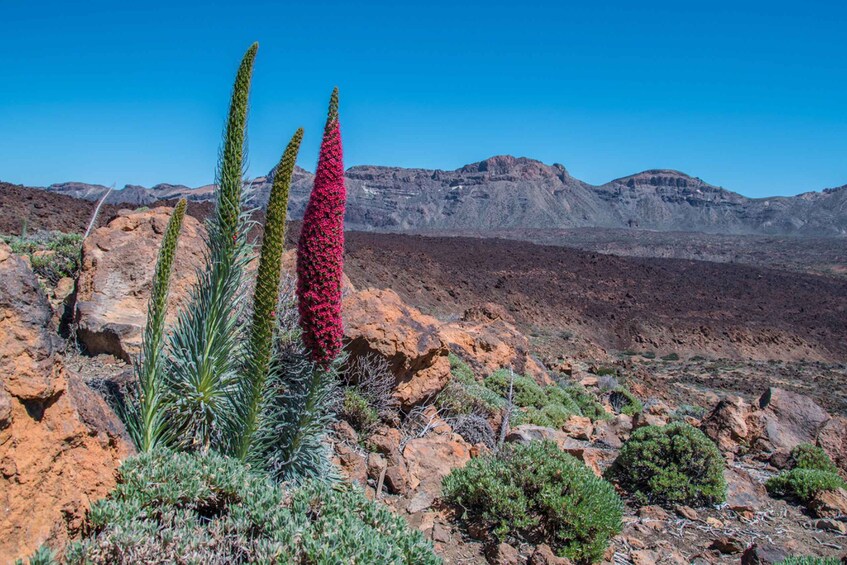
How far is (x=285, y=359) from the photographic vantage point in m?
4.12

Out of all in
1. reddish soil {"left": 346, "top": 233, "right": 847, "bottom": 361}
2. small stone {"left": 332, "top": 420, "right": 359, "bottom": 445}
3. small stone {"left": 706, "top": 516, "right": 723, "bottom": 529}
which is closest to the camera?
small stone {"left": 332, "top": 420, "right": 359, "bottom": 445}

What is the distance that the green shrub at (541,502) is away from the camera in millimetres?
3885

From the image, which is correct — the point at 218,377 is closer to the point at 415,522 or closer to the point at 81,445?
the point at 81,445

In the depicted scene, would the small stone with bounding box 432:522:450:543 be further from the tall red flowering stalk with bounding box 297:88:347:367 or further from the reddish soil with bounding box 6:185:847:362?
the reddish soil with bounding box 6:185:847:362

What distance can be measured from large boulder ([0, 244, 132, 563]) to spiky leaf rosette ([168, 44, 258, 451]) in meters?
0.55

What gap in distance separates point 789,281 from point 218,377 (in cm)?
4937

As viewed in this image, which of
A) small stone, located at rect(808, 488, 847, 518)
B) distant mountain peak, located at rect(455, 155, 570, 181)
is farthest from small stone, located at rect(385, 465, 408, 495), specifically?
distant mountain peak, located at rect(455, 155, 570, 181)

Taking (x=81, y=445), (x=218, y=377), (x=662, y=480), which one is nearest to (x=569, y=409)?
(x=662, y=480)

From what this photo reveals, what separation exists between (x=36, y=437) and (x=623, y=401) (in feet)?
38.8

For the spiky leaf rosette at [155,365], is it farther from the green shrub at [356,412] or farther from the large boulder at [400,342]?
the large boulder at [400,342]

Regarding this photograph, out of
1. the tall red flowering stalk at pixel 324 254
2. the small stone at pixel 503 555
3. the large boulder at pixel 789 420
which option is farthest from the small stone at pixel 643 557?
the large boulder at pixel 789 420

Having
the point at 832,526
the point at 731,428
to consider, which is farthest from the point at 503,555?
the point at 731,428

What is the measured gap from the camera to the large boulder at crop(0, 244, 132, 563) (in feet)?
7.66

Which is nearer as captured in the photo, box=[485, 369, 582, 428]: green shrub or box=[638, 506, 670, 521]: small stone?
box=[638, 506, 670, 521]: small stone
